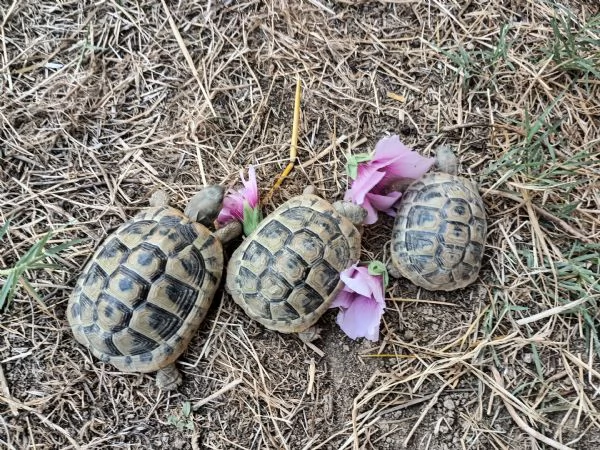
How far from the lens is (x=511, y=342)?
2414 millimetres

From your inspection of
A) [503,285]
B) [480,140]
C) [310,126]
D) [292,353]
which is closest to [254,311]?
[292,353]

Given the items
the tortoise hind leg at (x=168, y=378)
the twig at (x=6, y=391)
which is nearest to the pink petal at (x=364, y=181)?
the tortoise hind leg at (x=168, y=378)

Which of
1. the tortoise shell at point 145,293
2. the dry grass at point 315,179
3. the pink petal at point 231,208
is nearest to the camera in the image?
the tortoise shell at point 145,293

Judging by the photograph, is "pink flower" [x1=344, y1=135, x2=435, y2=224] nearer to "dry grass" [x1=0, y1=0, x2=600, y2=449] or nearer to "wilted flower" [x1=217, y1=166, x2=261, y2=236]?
"dry grass" [x1=0, y1=0, x2=600, y2=449]

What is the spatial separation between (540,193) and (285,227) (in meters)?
1.15

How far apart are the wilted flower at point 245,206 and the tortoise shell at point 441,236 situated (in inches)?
24.4

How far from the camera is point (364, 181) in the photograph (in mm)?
2373

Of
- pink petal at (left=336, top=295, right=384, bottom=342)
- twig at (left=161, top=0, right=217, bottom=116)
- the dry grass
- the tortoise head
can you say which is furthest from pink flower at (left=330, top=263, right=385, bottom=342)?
twig at (left=161, top=0, right=217, bottom=116)

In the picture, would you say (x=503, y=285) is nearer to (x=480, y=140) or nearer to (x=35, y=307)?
(x=480, y=140)

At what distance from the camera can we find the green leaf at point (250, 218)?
2.46 meters

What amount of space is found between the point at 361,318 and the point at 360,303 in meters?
0.07

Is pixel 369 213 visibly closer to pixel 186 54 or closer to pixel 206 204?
pixel 206 204

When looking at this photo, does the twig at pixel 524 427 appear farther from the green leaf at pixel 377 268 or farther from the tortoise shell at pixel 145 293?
the tortoise shell at pixel 145 293

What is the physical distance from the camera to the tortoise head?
7.92ft
